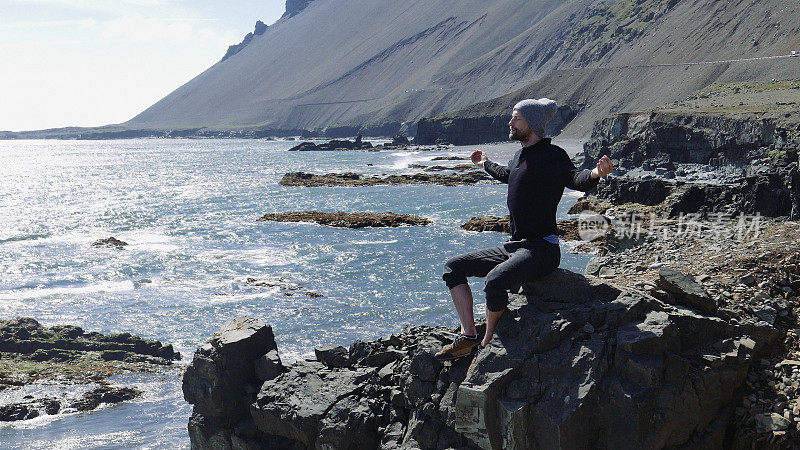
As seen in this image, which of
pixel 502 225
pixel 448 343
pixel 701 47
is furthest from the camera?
pixel 701 47

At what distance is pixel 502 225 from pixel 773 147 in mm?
17397

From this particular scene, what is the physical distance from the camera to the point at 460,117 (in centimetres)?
14050

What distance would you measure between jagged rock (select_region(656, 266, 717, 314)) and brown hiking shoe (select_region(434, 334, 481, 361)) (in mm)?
2144

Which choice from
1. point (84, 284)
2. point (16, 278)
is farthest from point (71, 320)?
point (16, 278)

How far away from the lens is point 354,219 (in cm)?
4347

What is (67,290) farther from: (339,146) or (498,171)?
(339,146)

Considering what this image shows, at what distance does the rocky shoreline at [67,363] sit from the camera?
16203mm

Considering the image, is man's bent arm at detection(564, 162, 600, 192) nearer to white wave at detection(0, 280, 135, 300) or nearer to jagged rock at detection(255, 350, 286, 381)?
jagged rock at detection(255, 350, 286, 381)

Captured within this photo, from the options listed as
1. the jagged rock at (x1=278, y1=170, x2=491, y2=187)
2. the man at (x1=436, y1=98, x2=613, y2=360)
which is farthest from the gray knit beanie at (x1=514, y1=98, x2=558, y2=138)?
the jagged rock at (x1=278, y1=170, x2=491, y2=187)

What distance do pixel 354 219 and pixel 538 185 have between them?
36814 mm

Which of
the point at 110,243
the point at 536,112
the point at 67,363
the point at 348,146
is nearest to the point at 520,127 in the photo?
the point at 536,112

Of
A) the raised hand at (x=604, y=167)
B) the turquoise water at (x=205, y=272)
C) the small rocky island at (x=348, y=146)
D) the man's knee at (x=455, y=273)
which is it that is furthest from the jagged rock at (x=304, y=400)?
the small rocky island at (x=348, y=146)

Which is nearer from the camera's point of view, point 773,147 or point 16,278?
point 16,278

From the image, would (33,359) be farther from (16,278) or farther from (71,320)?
(16,278)
